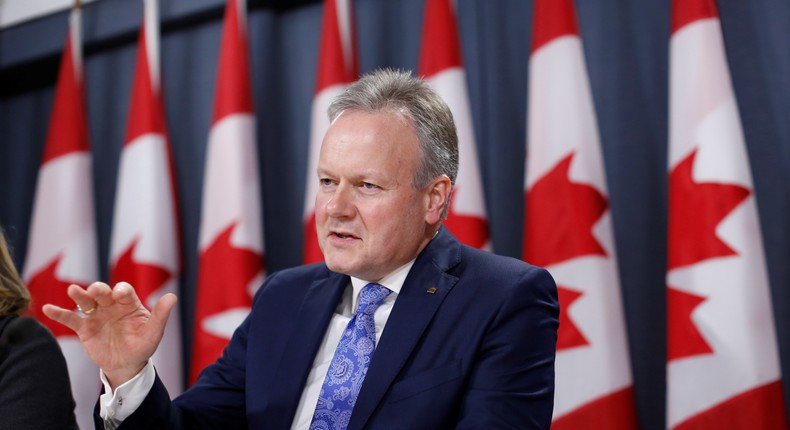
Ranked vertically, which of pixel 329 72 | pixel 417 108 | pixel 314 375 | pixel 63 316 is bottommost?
pixel 314 375

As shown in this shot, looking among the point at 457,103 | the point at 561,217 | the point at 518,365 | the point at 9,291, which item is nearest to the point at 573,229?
the point at 561,217

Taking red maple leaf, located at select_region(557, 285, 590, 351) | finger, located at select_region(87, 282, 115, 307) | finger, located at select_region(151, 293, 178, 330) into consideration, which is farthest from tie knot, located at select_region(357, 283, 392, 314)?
red maple leaf, located at select_region(557, 285, 590, 351)

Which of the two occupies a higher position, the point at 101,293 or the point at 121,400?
the point at 101,293

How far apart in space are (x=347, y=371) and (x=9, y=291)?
37.5 inches

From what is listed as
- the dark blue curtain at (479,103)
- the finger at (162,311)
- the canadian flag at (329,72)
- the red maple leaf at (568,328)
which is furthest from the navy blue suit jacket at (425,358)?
the dark blue curtain at (479,103)

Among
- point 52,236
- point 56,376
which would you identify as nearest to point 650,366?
point 56,376

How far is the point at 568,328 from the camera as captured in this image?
8.80ft

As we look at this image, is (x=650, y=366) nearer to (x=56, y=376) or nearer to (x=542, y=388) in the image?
(x=542, y=388)

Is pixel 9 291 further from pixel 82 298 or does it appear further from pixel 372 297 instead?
pixel 372 297

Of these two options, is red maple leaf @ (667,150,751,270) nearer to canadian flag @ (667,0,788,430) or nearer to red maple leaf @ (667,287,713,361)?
canadian flag @ (667,0,788,430)

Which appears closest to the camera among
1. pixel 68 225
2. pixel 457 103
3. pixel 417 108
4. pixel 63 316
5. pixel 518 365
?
pixel 63 316

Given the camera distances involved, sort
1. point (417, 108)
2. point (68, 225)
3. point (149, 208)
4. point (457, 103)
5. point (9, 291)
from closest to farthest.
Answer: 1. point (417, 108)
2. point (9, 291)
3. point (457, 103)
4. point (149, 208)
5. point (68, 225)

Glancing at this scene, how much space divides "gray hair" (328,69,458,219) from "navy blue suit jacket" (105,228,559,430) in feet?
0.58

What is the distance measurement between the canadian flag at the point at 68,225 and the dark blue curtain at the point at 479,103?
440mm
